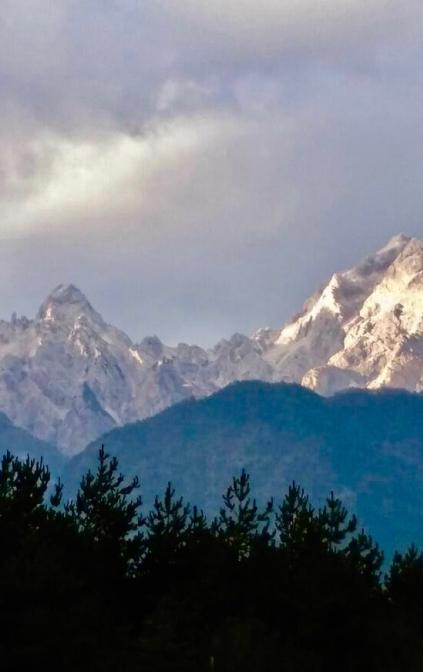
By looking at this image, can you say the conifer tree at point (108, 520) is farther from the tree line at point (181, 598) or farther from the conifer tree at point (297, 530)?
the conifer tree at point (297, 530)

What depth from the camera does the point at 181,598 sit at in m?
110

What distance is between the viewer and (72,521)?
413 feet

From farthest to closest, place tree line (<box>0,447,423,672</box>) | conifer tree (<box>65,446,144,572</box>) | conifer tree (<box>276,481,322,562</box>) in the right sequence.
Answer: conifer tree (<box>276,481,322,562</box>)
conifer tree (<box>65,446,144,572</box>)
tree line (<box>0,447,423,672</box>)

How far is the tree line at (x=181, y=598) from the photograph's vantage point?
85438 millimetres

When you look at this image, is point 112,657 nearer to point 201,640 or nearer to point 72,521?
point 201,640

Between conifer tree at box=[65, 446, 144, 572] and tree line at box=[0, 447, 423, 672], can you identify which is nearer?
tree line at box=[0, 447, 423, 672]

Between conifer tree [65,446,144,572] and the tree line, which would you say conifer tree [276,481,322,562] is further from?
conifer tree [65,446,144,572]

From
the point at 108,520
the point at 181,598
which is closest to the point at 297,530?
the point at 108,520

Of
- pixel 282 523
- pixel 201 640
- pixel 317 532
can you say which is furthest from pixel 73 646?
pixel 282 523

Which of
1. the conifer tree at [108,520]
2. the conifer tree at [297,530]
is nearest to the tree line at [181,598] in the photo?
the conifer tree at [108,520]

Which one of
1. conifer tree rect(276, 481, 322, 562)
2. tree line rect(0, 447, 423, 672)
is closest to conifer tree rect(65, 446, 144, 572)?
tree line rect(0, 447, 423, 672)

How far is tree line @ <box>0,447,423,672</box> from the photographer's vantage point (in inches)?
3364

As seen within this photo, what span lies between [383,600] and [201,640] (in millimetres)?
25903

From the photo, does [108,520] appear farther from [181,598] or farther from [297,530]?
[297,530]
